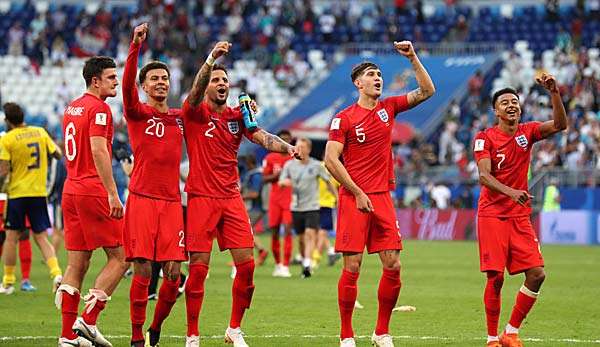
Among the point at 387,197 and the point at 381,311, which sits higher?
the point at 387,197

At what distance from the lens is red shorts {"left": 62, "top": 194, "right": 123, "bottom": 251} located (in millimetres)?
12312

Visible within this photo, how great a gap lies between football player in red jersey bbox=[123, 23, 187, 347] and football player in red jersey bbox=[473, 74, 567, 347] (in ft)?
9.62

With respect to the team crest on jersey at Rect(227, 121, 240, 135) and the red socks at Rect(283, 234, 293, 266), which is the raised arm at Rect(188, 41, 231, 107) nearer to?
the team crest on jersey at Rect(227, 121, 240, 135)

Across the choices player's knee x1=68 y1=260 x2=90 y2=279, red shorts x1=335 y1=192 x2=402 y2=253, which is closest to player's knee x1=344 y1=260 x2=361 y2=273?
red shorts x1=335 y1=192 x2=402 y2=253

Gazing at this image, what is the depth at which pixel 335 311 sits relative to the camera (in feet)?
53.3

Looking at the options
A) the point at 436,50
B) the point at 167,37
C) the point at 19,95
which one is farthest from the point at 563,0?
the point at 19,95

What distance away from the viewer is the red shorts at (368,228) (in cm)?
1263

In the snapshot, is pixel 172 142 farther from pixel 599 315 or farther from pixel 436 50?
pixel 436 50

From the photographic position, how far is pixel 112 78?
12.5 meters

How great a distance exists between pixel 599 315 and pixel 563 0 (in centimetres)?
3377

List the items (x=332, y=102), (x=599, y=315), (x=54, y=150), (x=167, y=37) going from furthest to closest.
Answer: (x=167, y=37) < (x=332, y=102) < (x=54, y=150) < (x=599, y=315)

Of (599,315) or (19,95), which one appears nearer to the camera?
(599,315)

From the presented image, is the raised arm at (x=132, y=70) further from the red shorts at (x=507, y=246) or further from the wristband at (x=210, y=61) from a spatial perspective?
the red shorts at (x=507, y=246)

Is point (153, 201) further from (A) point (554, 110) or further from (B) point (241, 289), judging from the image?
(A) point (554, 110)
